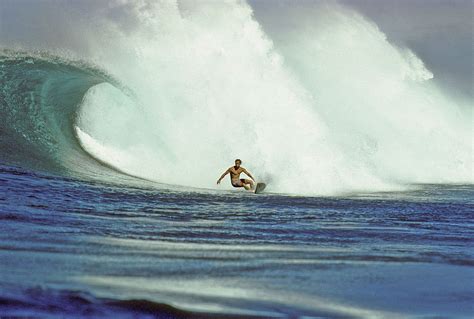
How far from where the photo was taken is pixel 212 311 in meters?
6.88

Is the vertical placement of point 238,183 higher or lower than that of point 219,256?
higher

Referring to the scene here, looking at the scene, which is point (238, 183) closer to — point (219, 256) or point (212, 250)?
point (212, 250)

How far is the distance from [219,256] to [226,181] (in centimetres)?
992

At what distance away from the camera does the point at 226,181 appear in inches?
765

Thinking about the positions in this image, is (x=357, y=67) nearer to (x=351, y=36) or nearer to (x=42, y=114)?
(x=351, y=36)

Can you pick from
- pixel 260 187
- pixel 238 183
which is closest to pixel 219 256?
pixel 260 187

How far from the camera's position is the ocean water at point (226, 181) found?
7.70 metres

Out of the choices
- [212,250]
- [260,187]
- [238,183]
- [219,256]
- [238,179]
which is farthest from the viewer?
[238,179]

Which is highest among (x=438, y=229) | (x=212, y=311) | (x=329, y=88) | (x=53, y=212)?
(x=329, y=88)

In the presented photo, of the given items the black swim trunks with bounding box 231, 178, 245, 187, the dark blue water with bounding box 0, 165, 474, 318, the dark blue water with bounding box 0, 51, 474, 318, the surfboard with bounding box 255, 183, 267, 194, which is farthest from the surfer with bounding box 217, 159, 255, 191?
the dark blue water with bounding box 0, 165, 474, 318

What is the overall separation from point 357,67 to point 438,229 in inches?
827

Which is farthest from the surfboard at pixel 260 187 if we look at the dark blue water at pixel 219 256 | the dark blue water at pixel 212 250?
the dark blue water at pixel 219 256

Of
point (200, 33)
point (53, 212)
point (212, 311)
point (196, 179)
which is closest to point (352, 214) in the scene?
point (53, 212)

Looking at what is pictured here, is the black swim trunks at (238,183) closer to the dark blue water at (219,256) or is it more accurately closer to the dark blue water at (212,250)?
the dark blue water at (212,250)
